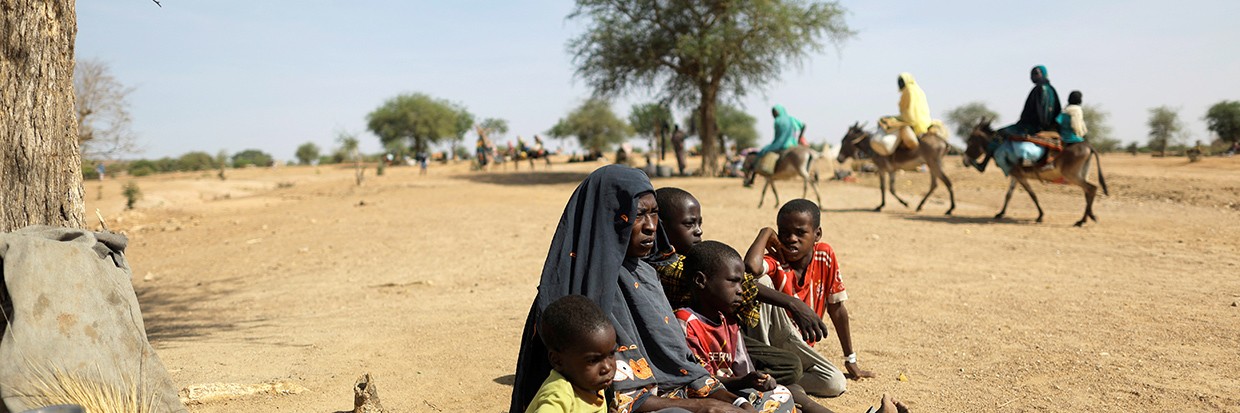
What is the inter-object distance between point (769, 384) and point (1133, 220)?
12475 mm

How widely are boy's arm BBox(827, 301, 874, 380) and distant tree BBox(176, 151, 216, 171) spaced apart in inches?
1994

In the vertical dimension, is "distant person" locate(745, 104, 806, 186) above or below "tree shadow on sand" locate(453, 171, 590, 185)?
above

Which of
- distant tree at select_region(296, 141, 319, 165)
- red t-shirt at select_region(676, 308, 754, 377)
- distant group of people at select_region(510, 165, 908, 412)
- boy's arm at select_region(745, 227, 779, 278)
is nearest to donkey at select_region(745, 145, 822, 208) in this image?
boy's arm at select_region(745, 227, 779, 278)

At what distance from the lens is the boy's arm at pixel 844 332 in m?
4.62

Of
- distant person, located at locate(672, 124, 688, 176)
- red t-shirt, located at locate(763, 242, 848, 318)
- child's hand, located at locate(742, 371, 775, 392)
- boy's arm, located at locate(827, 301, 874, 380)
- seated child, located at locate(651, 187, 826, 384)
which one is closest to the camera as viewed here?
child's hand, located at locate(742, 371, 775, 392)

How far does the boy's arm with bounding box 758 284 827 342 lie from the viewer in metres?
3.90

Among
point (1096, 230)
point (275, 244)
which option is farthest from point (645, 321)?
point (1096, 230)

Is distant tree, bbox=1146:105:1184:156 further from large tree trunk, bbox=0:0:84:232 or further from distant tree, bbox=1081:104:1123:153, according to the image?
large tree trunk, bbox=0:0:84:232

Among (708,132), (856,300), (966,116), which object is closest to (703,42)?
(708,132)

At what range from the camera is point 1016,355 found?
5324 millimetres

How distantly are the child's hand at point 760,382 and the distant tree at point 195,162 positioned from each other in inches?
2028

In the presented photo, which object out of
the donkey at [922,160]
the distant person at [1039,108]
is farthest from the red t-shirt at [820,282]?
the donkey at [922,160]

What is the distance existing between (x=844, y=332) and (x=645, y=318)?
1.89 meters

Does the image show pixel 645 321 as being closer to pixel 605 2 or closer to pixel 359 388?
pixel 359 388
